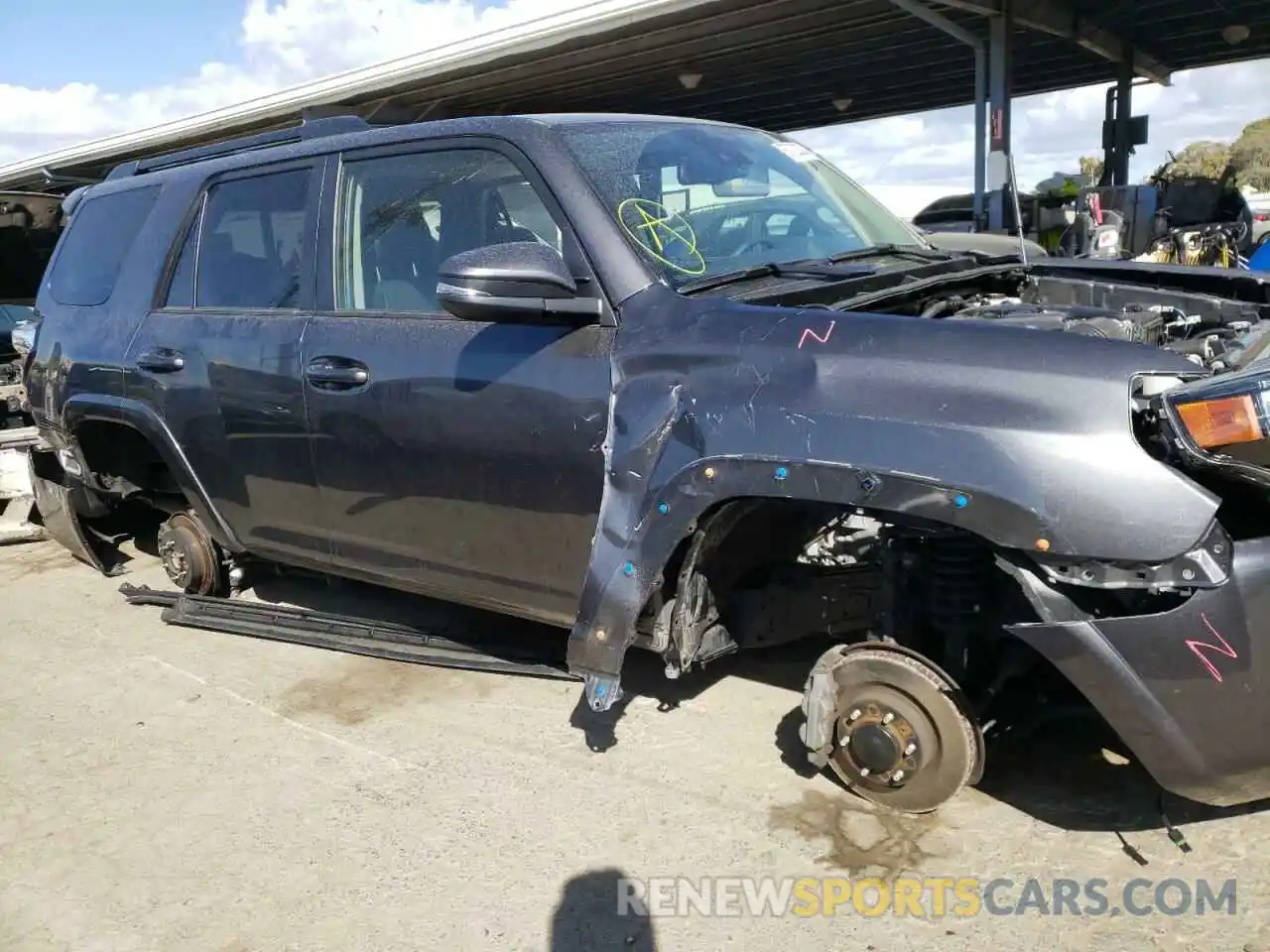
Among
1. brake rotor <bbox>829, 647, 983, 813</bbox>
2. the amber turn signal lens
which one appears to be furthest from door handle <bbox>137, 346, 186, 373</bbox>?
the amber turn signal lens

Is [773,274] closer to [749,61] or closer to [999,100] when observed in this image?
[999,100]

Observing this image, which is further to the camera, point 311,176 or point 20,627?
point 20,627

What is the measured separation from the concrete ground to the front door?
52 cm

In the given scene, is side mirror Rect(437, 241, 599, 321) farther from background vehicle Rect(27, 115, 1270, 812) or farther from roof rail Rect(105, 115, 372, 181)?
roof rail Rect(105, 115, 372, 181)

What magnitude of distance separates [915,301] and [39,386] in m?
4.11

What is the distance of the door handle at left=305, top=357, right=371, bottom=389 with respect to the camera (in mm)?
3344

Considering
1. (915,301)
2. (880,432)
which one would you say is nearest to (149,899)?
(880,432)

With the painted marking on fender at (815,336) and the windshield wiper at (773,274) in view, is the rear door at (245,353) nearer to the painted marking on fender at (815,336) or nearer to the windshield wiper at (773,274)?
the windshield wiper at (773,274)

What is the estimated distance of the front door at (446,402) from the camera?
2908 millimetres

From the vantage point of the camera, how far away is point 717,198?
10.7 feet

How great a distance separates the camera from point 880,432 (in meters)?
2.29

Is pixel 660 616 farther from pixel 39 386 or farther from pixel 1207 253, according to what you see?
pixel 1207 253

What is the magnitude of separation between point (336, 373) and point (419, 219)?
57 centimetres

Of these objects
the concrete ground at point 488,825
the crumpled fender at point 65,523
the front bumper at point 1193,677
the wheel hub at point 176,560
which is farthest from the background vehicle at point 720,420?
the crumpled fender at point 65,523
